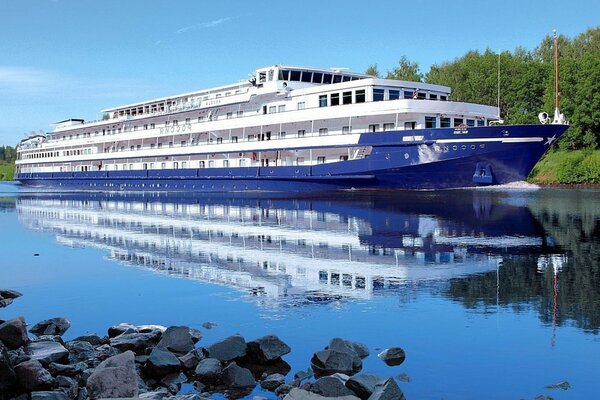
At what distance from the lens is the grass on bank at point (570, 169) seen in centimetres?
6956

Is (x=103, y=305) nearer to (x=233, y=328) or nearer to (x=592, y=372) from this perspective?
(x=233, y=328)

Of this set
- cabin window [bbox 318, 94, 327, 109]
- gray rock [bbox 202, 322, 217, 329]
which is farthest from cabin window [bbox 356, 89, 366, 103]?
gray rock [bbox 202, 322, 217, 329]

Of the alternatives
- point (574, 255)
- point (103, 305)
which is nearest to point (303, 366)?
point (103, 305)

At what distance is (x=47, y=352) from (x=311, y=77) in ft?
147

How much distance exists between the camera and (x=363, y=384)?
7445 millimetres

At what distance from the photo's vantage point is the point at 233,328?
1049 centimetres

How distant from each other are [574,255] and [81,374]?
13.5m

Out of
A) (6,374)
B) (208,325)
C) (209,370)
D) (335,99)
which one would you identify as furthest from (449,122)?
(6,374)

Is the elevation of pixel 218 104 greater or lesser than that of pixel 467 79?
lesser

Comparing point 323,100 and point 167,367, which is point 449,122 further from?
point 167,367

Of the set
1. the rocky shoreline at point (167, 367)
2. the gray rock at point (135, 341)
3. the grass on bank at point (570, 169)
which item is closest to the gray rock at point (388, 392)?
the rocky shoreline at point (167, 367)

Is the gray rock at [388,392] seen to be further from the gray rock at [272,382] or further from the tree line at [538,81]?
the tree line at [538,81]

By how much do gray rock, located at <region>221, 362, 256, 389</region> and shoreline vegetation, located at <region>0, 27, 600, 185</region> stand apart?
186 ft

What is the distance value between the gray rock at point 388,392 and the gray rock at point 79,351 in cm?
430
